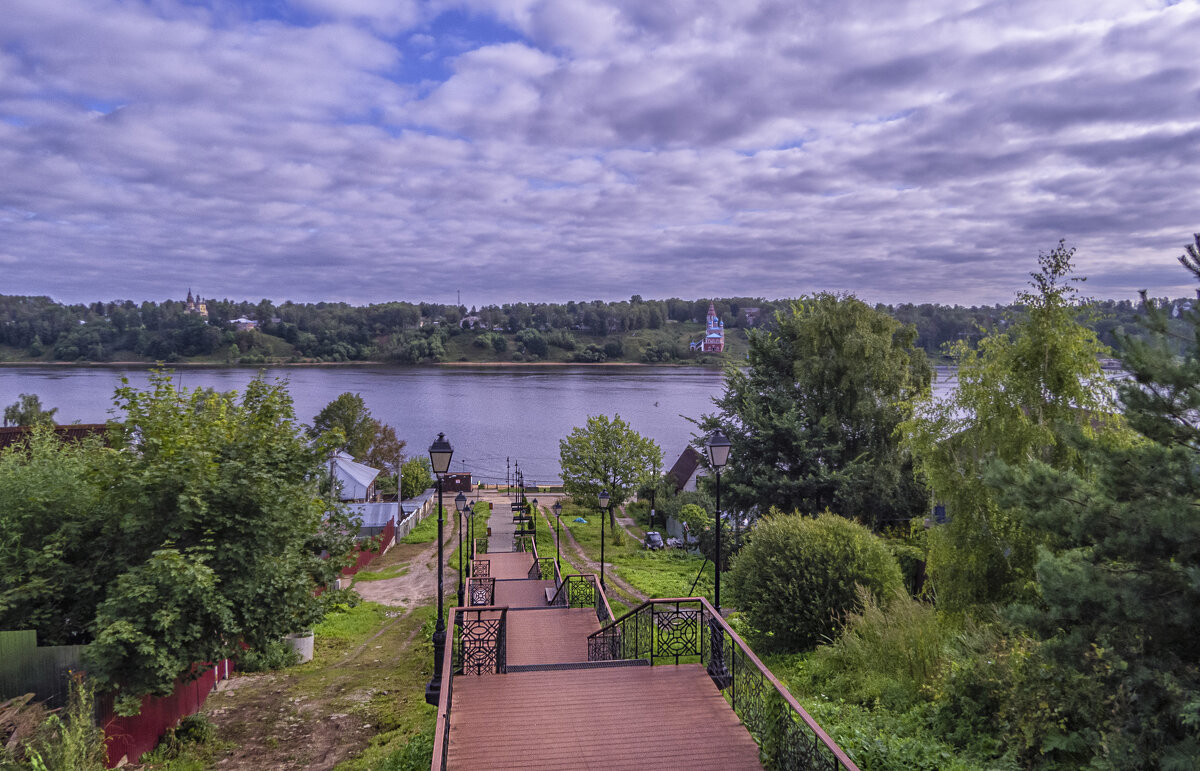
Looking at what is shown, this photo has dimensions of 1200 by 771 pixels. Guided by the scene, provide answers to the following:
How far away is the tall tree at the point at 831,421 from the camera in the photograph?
24.0 metres

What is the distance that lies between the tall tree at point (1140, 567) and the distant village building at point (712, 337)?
139345 millimetres

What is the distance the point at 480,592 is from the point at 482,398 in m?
92.1

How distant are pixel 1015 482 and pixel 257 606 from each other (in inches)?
410

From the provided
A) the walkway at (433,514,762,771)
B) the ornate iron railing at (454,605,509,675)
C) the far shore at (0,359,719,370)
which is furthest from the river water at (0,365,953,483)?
the walkway at (433,514,762,771)

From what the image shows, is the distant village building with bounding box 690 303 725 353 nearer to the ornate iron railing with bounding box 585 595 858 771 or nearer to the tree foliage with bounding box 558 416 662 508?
the tree foliage with bounding box 558 416 662 508

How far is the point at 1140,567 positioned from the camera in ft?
21.2

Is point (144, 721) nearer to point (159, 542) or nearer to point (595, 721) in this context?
point (159, 542)

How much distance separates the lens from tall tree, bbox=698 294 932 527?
2402 cm

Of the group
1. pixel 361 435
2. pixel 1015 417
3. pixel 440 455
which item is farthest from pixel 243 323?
pixel 1015 417

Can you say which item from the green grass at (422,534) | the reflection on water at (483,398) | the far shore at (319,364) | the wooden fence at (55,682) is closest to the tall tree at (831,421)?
the wooden fence at (55,682)

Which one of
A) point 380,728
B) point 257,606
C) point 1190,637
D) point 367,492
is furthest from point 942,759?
point 367,492

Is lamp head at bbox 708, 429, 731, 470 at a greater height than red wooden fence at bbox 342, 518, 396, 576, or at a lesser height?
greater

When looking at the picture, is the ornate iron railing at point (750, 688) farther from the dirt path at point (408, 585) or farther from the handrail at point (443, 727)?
the dirt path at point (408, 585)

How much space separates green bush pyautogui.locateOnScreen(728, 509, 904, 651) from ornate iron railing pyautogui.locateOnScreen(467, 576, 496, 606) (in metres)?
6.76
